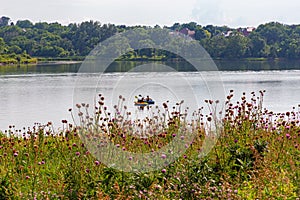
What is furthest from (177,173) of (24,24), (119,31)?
(24,24)

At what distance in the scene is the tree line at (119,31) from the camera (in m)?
79.3

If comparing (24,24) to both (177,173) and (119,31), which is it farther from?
(177,173)

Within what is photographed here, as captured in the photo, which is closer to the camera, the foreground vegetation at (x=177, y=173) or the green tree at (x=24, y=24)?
the foreground vegetation at (x=177, y=173)

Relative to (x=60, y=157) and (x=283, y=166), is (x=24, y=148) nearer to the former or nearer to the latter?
(x=60, y=157)

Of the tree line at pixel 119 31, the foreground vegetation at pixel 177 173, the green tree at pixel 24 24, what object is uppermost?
the green tree at pixel 24 24

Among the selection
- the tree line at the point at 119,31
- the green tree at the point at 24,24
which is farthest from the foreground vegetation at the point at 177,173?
the green tree at the point at 24,24

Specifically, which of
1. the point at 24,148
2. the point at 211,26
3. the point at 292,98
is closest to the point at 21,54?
the point at 211,26

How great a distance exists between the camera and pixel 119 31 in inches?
3238

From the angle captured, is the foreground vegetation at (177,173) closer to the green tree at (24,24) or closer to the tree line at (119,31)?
the tree line at (119,31)

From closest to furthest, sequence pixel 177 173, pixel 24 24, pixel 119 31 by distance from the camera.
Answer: pixel 177 173
pixel 119 31
pixel 24 24

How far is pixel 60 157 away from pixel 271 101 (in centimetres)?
1850

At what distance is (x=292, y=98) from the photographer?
81.9ft

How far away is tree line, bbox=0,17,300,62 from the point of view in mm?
79312

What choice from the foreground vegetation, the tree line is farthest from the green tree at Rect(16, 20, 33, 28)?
the foreground vegetation
